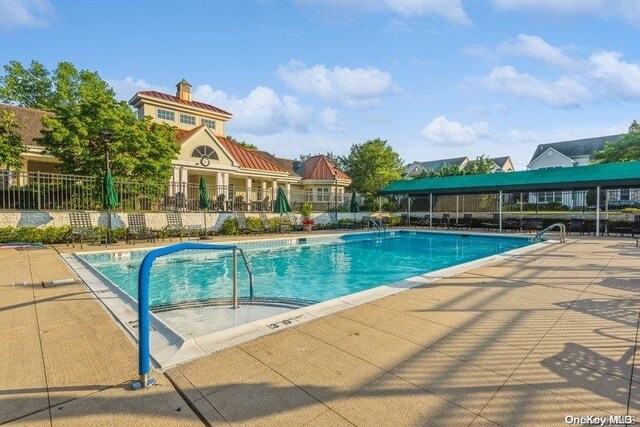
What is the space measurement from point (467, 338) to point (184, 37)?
14082mm

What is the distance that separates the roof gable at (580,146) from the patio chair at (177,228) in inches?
1840

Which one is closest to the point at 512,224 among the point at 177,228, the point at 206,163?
the point at 177,228

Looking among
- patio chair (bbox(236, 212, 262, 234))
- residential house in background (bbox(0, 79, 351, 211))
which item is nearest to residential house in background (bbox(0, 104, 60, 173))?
residential house in background (bbox(0, 79, 351, 211))

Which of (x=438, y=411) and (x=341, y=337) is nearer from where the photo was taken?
(x=438, y=411)

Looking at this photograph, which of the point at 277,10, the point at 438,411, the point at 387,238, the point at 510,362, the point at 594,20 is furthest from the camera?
the point at 387,238

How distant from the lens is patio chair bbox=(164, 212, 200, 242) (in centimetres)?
1523

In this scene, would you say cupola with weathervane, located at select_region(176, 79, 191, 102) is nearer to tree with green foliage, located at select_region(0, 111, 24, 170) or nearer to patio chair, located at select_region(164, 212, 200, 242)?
tree with green foliage, located at select_region(0, 111, 24, 170)

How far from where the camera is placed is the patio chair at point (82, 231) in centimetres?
1222

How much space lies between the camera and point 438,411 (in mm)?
2428

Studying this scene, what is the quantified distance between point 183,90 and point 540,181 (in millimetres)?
26909

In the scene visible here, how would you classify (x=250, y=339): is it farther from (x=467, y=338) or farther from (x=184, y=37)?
(x=184, y=37)

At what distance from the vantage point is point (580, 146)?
44.4 meters

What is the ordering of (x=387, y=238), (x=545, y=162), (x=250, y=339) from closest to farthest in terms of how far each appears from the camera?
(x=250, y=339)
(x=387, y=238)
(x=545, y=162)

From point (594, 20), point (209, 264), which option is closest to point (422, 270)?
point (209, 264)
